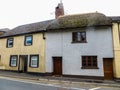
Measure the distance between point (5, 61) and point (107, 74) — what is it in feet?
53.6

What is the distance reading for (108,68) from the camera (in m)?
17.5

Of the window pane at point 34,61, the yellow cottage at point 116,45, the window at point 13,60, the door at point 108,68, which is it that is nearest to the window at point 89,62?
the door at point 108,68

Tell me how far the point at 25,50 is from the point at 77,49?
8.37m

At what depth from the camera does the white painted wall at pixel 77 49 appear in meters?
17.6

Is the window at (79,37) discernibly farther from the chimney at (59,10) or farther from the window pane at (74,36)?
the chimney at (59,10)

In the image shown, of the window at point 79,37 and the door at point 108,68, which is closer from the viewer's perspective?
the door at point 108,68

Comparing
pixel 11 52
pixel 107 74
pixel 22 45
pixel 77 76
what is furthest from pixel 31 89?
pixel 11 52

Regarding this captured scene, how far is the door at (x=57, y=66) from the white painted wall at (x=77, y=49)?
0.44 meters

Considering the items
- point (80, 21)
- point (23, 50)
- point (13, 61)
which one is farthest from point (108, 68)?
point (13, 61)

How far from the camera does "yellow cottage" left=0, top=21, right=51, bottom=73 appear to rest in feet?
69.7

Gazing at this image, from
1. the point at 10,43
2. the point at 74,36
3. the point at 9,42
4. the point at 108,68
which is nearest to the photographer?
the point at 108,68

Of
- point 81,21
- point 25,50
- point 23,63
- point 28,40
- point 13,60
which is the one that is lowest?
point 23,63

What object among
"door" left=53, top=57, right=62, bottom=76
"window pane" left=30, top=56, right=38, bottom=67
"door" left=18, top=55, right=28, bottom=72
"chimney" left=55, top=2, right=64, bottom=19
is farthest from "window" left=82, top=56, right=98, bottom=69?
"door" left=18, top=55, right=28, bottom=72

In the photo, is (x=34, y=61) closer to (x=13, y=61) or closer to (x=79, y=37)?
(x=13, y=61)
